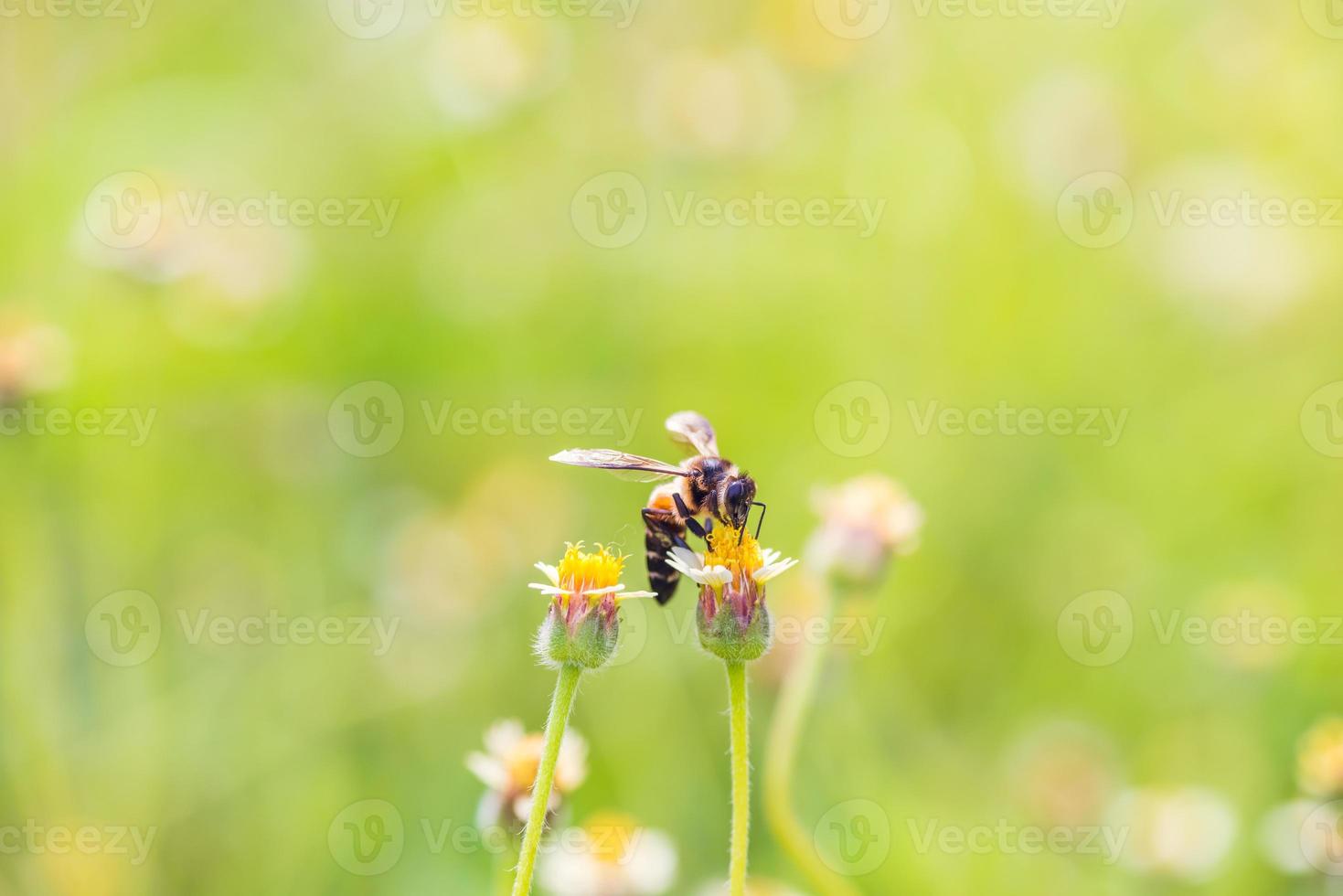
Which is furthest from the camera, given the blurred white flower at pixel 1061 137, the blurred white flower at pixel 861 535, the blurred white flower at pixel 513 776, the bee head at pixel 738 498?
the blurred white flower at pixel 1061 137

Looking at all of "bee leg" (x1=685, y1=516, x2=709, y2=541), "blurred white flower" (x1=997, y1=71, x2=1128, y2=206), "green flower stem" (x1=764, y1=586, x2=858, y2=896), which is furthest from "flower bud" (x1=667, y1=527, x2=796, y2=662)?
"blurred white flower" (x1=997, y1=71, x2=1128, y2=206)

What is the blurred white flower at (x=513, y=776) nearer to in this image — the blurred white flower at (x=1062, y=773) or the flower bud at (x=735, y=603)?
the flower bud at (x=735, y=603)

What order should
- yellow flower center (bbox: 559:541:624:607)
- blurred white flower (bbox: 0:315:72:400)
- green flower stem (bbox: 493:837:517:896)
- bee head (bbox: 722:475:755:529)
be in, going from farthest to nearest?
blurred white flower (bbox: 0:315:72:400) < bee head (bbox: 722:475:755:529) < green flower stem (bbox: 493:837:517:896) < yellow flower center (bbox: 559:541:624:607)

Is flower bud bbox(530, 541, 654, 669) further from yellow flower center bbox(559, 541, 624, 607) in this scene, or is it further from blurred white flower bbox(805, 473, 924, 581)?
blurred white flower bbox(805, 473, 924, 581)

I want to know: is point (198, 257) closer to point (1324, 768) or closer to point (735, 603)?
point (735, 603)

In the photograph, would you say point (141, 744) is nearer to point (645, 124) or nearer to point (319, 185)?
point (319, 185)

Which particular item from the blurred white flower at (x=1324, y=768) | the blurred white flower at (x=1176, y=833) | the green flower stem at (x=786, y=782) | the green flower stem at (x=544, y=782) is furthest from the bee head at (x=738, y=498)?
the blurred white flower at (x=1176, y=833)

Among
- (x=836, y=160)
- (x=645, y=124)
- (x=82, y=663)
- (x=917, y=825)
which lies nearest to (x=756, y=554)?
(x=917, y=825)
